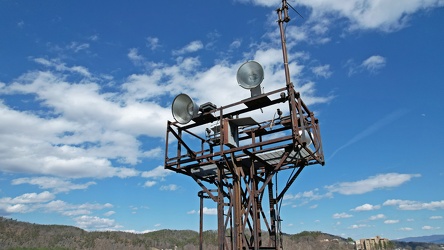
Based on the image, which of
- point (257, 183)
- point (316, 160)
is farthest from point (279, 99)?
point (257, 183)

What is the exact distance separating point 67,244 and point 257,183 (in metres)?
81.9

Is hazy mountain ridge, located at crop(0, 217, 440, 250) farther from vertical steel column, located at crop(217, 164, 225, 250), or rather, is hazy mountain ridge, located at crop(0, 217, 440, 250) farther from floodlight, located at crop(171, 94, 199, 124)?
floodlight, located at crop(171, 94, 199, 124)

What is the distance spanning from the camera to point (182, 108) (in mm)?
15156

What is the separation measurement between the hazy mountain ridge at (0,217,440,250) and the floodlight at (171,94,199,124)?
58.6 m

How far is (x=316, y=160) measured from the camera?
45.8 feet

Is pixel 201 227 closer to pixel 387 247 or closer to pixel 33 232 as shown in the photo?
pixel 387 247

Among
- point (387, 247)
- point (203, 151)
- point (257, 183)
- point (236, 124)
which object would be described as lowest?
point (387, 247)

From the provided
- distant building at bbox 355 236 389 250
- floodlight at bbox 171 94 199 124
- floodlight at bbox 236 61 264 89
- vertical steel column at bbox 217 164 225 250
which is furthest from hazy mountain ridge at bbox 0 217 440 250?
floodlight at bbox 236 61 264 89

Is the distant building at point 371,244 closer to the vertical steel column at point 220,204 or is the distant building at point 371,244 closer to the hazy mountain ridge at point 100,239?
the hazy mountain ridge at point 100,239

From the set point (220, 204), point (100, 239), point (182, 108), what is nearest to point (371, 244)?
point (220, 204)

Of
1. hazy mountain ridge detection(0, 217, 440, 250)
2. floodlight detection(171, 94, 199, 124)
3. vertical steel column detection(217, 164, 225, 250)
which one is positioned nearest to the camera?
vertical steel column detection(217, 164, 225, 250)

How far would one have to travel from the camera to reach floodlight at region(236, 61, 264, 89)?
13477mm

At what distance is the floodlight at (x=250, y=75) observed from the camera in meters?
13.5

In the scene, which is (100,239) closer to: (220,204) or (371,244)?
(371,244)
